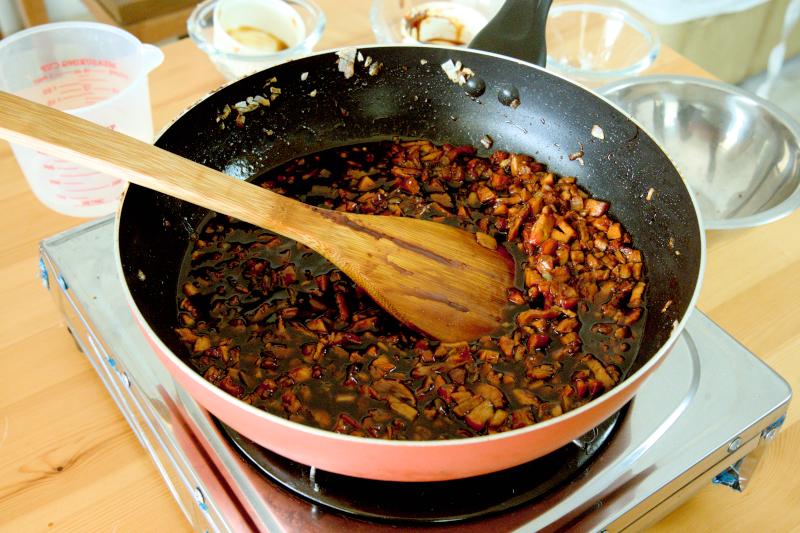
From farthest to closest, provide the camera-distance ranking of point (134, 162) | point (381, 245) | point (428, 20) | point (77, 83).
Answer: point (428, 20) → point (77, 83) → point (381, 245) → point (134, 162)

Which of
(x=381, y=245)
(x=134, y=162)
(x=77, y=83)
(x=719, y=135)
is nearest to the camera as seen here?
(x=134, y=162)

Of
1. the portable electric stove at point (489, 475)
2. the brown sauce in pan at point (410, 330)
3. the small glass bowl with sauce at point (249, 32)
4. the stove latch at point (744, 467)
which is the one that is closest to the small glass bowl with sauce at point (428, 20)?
the small glass bowl with sauce at point (249, 32)

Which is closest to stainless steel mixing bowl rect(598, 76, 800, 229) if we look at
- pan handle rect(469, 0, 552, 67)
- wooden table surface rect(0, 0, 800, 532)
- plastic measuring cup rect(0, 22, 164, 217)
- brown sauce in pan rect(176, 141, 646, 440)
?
wooden table surface rect(0, 0, 800, 532)

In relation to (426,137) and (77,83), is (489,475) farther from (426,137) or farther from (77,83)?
(77,83)

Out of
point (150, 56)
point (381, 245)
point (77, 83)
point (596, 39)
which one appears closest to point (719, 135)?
point (596, 39)

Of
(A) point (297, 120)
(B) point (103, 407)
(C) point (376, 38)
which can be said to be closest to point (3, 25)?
(C) point (376, 38)

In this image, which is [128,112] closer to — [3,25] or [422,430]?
[422,430]

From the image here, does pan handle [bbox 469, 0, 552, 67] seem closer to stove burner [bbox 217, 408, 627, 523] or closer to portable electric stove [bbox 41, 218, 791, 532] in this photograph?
portable electric stove [bbox 41, 218, 791, 532]
